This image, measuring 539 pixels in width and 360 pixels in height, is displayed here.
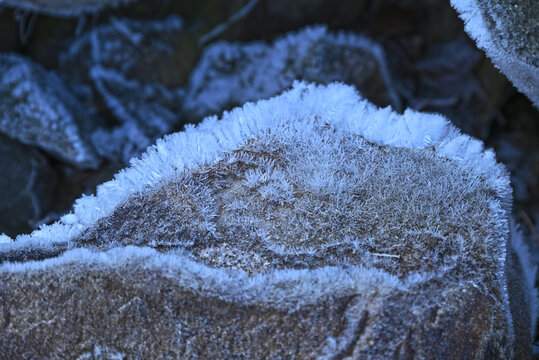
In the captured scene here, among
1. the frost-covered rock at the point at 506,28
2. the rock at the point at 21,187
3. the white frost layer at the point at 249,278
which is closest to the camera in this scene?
the white frost layer at the point at 249,278

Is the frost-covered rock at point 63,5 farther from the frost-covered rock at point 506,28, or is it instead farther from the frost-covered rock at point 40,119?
the frost-covered rock at point 506,28

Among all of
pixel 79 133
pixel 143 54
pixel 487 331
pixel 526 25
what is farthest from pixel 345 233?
pixel 143 54

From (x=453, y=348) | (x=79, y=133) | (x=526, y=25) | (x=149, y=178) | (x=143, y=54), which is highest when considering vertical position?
(x=143, y=54)

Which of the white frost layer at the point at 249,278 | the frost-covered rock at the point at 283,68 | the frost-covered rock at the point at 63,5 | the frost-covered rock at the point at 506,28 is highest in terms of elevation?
the frost-covered rock at the point at 63,5

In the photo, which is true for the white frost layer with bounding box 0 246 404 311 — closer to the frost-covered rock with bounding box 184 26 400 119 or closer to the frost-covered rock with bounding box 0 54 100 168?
the frost-covered rock with bounding box 0 54 100 168

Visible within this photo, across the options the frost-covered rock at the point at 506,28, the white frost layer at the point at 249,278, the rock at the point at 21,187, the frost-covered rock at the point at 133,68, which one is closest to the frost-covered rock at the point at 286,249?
the white frost layer at the point at 249,278

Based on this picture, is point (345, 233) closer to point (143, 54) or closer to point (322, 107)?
point (322, 107)

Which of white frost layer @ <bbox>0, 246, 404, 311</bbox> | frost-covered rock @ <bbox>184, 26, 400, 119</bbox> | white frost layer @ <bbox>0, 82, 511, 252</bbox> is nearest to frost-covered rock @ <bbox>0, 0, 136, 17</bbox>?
frost-covered rock @ <bbox>184, 26, 400, 119</bbox>

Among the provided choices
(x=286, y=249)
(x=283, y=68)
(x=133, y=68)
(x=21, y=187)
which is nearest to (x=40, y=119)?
(x=21, y=187)
